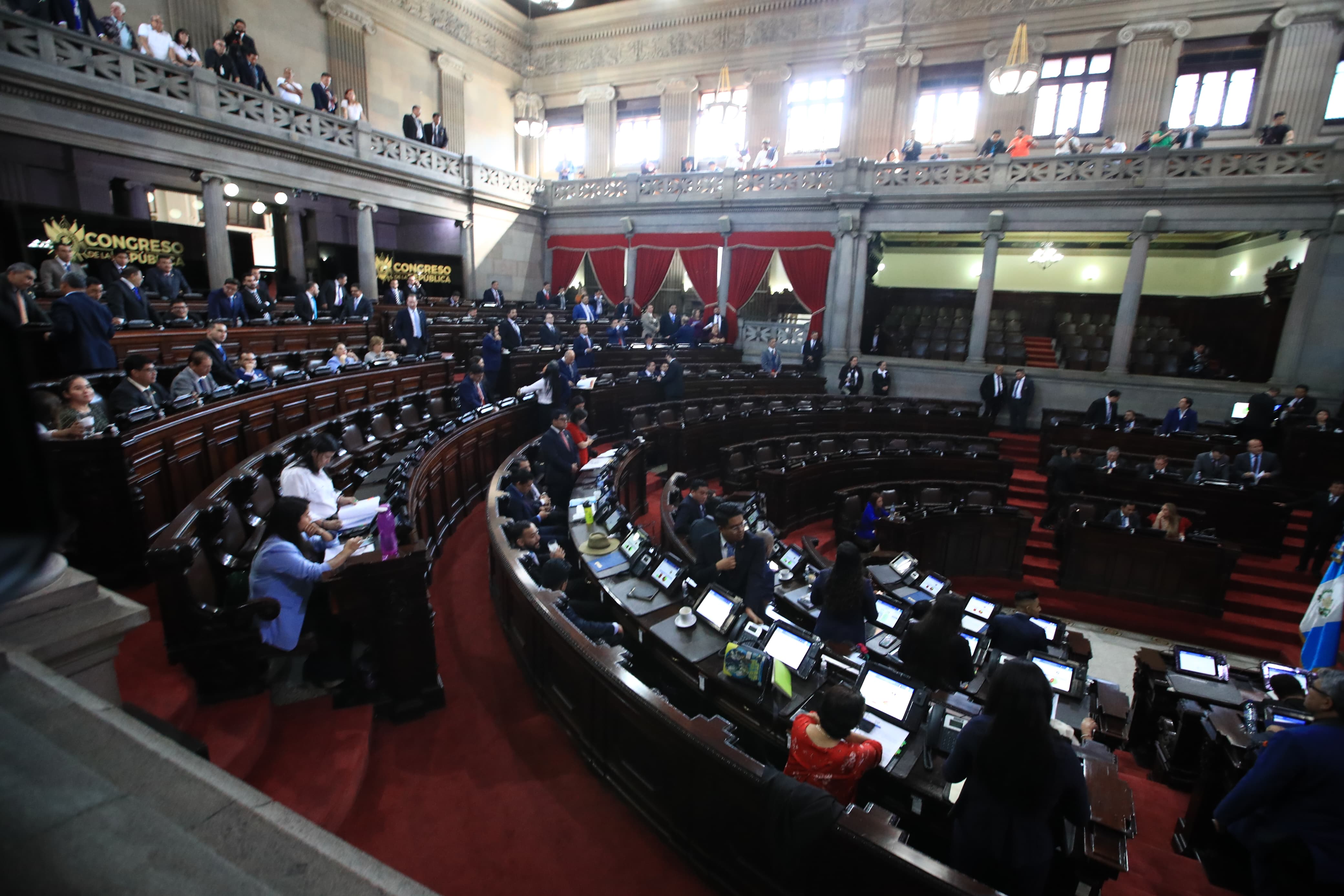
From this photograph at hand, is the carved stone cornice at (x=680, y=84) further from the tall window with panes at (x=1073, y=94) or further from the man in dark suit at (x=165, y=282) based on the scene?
the man in dark suit at (x=165, y=282)

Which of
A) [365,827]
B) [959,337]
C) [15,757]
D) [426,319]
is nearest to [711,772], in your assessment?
[365,827]

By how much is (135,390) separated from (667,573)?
15.1 feet

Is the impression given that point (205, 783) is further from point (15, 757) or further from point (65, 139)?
point (65, 139)

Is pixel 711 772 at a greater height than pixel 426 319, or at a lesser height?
lesser

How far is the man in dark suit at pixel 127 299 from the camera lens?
7.39 meters

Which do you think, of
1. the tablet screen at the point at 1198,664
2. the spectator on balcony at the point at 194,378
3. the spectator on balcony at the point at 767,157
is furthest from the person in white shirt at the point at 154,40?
the tablet screen at the point at 1198,664

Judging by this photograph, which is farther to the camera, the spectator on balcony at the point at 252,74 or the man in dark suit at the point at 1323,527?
the spectator on balcony at the point at 252,74

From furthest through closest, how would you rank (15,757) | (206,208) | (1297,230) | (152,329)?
(1297,230)
(206,208)
(152,329)
(15,757)

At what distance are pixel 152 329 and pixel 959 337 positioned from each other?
1707 centimetres

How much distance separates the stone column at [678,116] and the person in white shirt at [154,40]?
12.4 meters

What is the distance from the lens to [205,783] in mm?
1590

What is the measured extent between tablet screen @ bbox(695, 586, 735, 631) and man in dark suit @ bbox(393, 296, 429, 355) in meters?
8.00

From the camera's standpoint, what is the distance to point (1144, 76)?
1502cm

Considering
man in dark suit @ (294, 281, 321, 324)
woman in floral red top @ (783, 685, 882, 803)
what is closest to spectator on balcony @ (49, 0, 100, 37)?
man in dark suit @ (294, 281, 321, 324)
